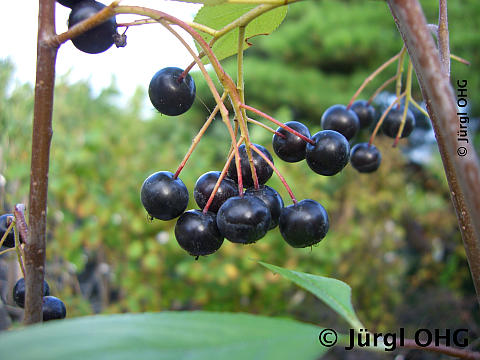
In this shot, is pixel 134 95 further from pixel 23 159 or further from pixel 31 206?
pixel 31 206

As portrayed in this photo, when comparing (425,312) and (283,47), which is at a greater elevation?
(283,47)

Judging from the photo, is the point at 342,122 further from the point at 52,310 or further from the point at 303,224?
the point at 52,310

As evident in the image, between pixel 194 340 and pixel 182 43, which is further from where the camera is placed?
pixel 182 43

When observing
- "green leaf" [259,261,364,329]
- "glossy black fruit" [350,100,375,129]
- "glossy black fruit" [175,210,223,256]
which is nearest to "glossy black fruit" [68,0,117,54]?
"glossy black fruit" [175,210,223,256]

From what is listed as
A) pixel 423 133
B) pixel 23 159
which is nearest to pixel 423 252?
pixel 423 133

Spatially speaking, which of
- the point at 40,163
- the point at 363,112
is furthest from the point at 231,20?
the point at 363,112

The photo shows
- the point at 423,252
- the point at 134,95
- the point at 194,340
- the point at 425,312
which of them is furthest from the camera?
the point at 423,252

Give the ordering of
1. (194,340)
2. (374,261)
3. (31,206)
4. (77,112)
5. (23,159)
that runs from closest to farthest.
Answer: (194,340) → (31,206) → (23,159) → (77,112) → (374,261)

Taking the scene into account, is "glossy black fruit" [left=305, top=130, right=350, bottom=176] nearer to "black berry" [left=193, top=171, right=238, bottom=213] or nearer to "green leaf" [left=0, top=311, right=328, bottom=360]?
"black berry" [left=193, top=171, right=238, bottom=213]
